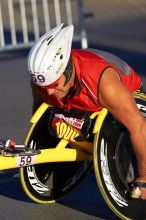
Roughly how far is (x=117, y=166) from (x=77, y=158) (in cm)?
30

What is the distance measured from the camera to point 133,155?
570 centimetres

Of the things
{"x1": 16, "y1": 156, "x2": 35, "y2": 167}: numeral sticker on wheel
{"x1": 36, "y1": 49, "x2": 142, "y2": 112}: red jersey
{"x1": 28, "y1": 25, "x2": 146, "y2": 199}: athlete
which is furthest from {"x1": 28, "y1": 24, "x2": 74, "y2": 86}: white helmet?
{"x1": 16, "y1": 156, "x2": 35, "y2": 167}: numeral sticker on wheel

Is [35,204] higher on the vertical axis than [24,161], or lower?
lower

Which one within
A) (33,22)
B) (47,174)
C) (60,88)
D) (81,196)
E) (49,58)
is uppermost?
(49,58)

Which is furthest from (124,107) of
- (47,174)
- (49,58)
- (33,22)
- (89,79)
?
(33,22)

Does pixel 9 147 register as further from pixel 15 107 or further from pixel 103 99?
pixel 15 107

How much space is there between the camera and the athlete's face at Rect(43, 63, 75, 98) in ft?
17.8

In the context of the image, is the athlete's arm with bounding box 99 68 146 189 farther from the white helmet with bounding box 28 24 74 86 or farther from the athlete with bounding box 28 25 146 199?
the white helmet with bounding box 28 24 74 86

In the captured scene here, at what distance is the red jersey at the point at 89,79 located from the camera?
5.49 metres

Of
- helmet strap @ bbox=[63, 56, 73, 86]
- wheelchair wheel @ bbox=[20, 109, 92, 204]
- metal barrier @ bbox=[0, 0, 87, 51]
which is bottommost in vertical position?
metal barrier @ bbox=[0, 0, 87, 51]

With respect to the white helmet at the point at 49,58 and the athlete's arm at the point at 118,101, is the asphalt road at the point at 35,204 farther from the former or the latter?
the white helmet at the point at 49,58

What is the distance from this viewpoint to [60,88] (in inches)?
215

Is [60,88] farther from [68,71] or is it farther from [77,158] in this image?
[77,158]

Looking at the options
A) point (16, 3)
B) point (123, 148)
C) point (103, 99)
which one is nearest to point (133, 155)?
point (123, 148)
